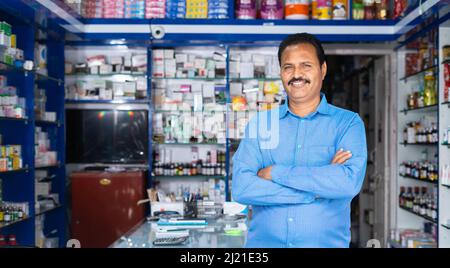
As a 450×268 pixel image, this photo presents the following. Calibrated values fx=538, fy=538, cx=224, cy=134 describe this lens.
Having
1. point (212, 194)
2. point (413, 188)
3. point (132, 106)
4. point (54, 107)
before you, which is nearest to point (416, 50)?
point (413, 188)

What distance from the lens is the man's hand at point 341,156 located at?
1315 millimetres

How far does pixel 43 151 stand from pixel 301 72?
10.2ft

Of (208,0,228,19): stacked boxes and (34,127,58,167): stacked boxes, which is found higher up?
(208,0,228,19): stacked boxes

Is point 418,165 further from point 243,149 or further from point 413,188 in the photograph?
point 243,149

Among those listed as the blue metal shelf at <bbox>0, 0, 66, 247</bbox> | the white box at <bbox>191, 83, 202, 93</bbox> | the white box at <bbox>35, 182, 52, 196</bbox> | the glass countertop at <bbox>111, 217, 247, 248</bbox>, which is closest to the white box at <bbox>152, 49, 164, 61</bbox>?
the white box at <bbox>191, 83, 202, 93</bbox>

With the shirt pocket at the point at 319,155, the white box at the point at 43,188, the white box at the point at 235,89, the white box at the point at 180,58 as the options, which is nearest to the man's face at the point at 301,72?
the shirt pocket at the point at 319,155

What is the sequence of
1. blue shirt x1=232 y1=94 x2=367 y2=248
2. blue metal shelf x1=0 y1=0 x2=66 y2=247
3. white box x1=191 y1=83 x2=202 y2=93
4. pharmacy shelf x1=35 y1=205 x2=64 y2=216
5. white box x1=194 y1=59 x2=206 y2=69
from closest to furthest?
1. blue shirt x1=232 y1=94 x2=367 y2=248
2. blue metal shelf x1=0 y1=0 x2=66 y2=247
3. white box x1=191 y1=83 x2=202 y2=93
4. pharmacy shelf x1=35 y1=205 x2=64 y2=216
5. white box x1=194 y1=59 x2=206 y2=69

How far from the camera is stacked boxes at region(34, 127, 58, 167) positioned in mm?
3904

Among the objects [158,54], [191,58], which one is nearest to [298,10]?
[191,58]

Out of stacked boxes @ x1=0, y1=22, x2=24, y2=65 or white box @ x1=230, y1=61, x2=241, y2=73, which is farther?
white box @ x1=230, y1=61, x2=241, y2=73

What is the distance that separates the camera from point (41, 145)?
4008mm

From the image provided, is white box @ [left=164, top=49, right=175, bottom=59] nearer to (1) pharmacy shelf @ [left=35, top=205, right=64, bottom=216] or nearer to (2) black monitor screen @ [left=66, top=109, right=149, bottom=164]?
(2) black monitor screen @ [left=66, top=109, right=149, bottom=164]

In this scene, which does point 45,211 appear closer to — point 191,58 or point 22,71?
point 22,71

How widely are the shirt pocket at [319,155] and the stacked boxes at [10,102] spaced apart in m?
2.39
